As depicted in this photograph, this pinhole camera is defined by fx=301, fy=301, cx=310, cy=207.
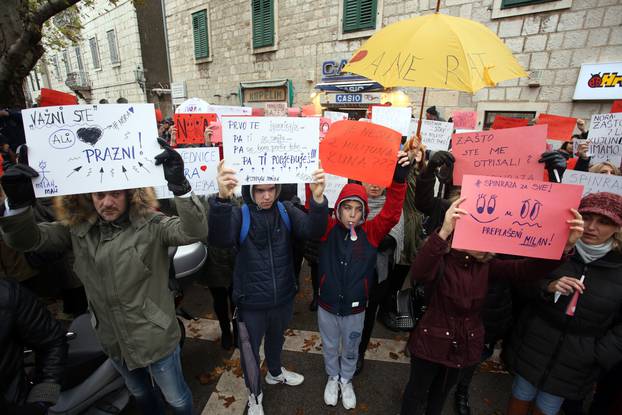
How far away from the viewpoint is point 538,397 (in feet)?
7.09

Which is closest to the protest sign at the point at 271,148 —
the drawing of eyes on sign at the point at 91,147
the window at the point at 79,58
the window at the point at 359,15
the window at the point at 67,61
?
the drawing of eyes on sign at the point at 91,147

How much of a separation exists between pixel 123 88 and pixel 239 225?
20.2 m

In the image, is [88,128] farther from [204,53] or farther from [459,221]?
[204,53]

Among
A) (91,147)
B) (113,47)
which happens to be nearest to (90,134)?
(91,147)

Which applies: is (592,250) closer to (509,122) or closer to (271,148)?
(271,148)

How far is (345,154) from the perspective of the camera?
213cm

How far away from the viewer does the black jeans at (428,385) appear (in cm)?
210

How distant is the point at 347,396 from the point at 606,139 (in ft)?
12.2

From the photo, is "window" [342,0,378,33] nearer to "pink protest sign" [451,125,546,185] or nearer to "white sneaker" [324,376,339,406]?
"pink protest sign" [451,125,546,185]

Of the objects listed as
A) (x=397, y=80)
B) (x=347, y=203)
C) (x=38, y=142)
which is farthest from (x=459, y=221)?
(x=38, y=142)

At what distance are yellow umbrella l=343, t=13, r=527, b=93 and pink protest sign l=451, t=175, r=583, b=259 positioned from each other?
2.23ft

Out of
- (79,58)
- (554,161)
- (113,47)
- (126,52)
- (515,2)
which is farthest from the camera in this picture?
(79,58)

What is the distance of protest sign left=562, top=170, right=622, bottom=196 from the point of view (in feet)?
7.52

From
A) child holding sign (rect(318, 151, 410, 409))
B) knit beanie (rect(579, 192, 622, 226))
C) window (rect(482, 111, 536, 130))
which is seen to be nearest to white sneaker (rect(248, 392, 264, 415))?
child holding sign (rect(318, 151, 410, 409))
